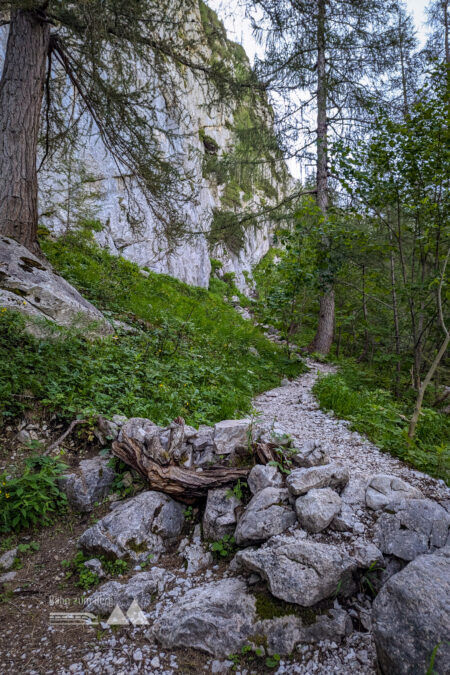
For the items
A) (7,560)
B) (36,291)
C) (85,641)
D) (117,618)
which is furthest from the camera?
(36,291)

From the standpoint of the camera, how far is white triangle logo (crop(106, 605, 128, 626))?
6.88ft

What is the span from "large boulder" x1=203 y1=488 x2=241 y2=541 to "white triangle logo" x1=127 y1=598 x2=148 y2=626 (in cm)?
67

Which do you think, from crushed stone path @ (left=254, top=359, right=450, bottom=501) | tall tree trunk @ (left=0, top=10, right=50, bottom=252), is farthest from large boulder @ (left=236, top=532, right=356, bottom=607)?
tall tree trunk @ (left=0, top=10, right=50, bottom=252)

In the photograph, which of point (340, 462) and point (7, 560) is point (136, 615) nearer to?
point (7, 560)

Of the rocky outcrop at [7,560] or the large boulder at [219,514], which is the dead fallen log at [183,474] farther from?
the rocky outcrop at [7,560]

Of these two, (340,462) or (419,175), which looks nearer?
(340,462)

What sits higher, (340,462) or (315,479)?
(315,479)

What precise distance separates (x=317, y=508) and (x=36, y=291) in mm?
A: 4739

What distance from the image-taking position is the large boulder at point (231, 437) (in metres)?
3.27

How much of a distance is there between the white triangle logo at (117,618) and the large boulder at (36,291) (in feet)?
12.0

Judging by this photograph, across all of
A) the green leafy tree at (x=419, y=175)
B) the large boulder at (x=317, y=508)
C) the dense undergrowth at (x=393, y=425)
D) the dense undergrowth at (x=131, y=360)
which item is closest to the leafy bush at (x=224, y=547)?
the large boulder at (x=317, y=508)

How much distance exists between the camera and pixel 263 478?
278 cm

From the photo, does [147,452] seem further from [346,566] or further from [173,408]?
[346,566]
